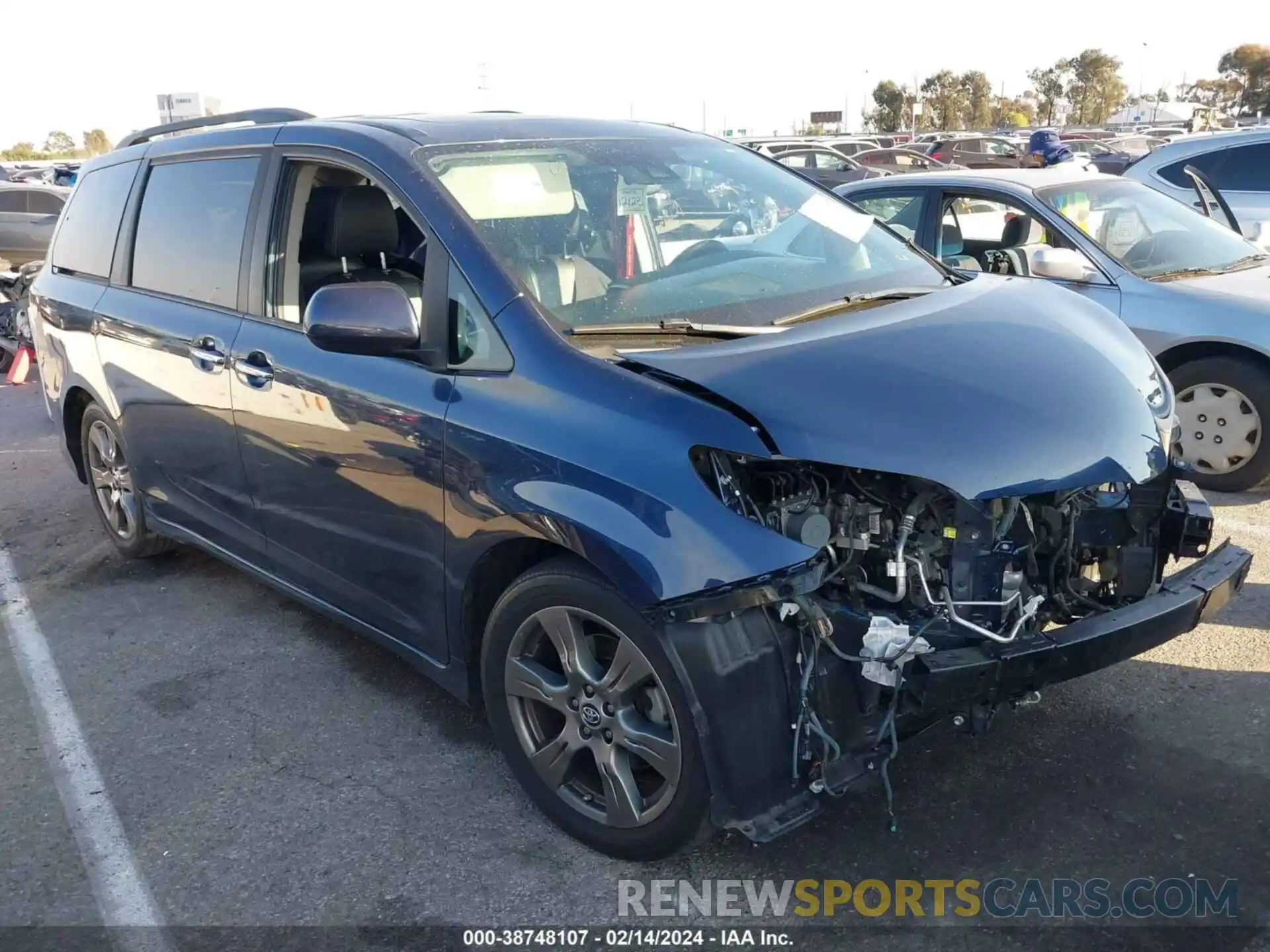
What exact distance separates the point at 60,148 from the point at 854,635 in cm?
9723

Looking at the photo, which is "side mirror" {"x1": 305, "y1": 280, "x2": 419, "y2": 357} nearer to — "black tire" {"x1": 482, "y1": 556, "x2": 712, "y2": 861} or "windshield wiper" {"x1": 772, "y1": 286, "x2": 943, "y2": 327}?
"black tire" {"x1": 482, "y1": 556, "x2": 712, "y2": 861}

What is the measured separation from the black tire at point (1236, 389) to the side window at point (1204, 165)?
4.41 meters

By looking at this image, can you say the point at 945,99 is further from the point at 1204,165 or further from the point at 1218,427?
the point at 1218,427

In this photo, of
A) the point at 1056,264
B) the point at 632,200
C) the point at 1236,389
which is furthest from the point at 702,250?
the point at 1236,389

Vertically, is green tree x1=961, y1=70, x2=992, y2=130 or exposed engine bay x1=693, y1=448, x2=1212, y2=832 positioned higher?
green tree x1=961, y1=70, x2=992, y2=130

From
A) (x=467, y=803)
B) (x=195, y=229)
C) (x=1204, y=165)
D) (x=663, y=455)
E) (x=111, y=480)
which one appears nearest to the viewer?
(x=663, y=455)

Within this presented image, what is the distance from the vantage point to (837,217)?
389cm

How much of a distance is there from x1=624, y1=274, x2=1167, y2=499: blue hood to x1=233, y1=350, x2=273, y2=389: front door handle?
1.47 m

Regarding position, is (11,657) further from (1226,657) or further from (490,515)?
(1226,657)

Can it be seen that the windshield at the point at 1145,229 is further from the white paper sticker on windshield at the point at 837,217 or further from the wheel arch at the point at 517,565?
the wheel arch at the point at 517,565

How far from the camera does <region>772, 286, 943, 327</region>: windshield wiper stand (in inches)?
122

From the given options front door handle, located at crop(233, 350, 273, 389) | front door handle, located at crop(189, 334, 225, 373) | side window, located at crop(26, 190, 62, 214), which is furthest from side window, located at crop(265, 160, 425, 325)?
side window, located at crop(26, 190, 62, 214)

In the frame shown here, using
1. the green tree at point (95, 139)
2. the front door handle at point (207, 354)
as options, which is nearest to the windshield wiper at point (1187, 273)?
the front door handle at point (207, 354)

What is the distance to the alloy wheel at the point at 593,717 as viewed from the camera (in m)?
2.63
